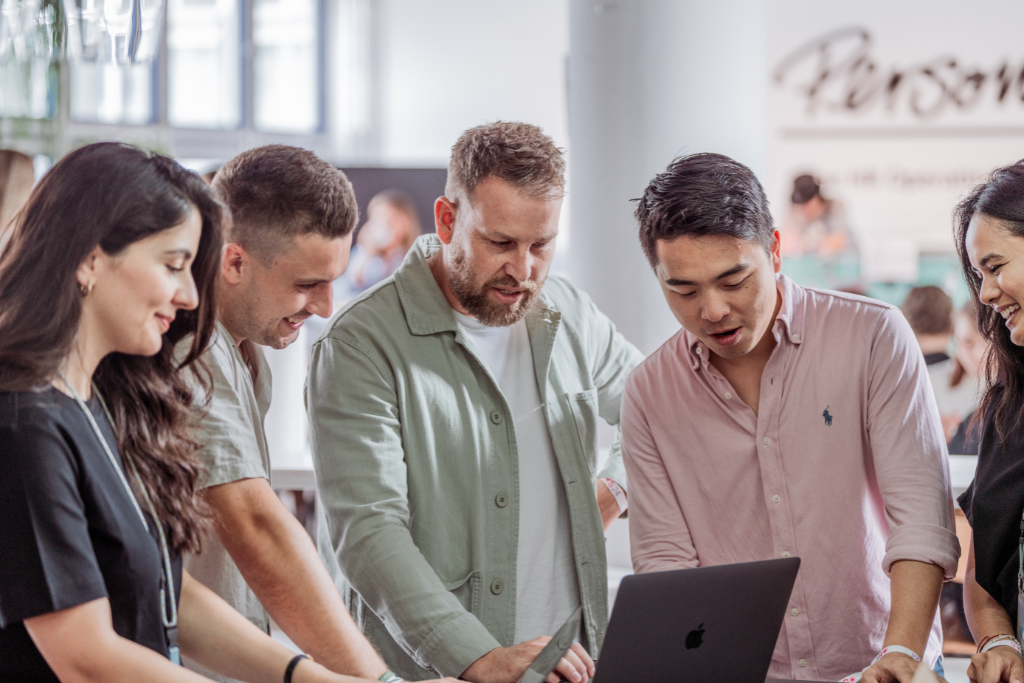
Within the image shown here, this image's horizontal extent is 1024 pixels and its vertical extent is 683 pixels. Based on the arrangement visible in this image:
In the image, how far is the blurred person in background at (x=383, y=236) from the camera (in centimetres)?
573

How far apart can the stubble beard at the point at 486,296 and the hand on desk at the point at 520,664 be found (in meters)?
0.61

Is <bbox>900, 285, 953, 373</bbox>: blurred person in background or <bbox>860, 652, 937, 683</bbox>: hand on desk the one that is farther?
<bbox>900, 285, 953, 373</bbox>: blurred person in background

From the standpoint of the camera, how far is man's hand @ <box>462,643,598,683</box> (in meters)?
1.45

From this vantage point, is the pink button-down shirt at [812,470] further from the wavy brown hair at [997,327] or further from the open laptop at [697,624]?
the open laptop at [697,624]

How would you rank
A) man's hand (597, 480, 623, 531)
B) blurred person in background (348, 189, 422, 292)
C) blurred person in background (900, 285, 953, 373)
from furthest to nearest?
blurred person in background (348, 189, 422, 292), blurred person in background (900, 285, 953, 373), man's hand (597, 480, 623, 531)

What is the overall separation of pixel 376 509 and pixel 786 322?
768mm

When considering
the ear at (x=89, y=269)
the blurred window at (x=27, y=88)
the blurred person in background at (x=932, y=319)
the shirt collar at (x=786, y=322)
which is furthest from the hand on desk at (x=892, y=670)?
the blurred person in background at (x=932, y=319)

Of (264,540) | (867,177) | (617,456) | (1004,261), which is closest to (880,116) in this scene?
(867,177)

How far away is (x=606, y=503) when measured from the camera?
212 cm

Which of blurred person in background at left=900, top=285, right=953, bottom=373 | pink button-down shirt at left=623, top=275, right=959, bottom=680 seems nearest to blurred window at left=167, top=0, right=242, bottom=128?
blurred person in background at left=900, top=285, right=953, bottom=373

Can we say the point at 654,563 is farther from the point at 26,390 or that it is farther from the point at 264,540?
the point at 26,390

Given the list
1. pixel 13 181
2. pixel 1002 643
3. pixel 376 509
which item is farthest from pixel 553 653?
pixel 13 181

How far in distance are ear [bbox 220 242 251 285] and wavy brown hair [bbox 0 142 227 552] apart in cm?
34

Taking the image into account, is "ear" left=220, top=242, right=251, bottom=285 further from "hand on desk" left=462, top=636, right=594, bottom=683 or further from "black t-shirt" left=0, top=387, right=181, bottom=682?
"hand on desk" left=462, top=636, right=594, bottom=683
